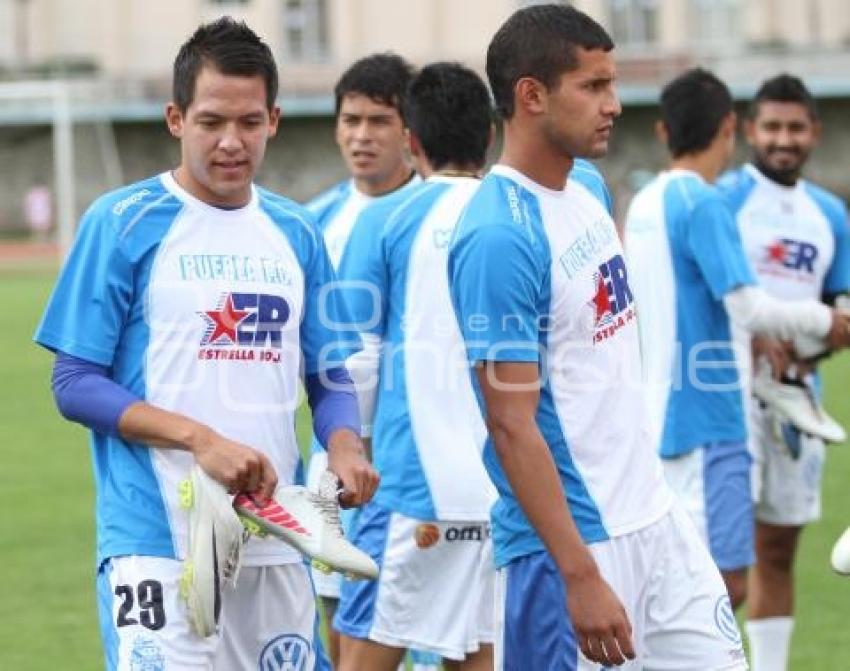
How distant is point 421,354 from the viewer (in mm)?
6426

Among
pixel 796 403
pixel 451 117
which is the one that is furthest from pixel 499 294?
pixel 796 403

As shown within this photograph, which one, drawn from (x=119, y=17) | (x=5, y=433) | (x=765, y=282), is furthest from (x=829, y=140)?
(x=765, y=282)

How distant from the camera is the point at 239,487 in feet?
15.0

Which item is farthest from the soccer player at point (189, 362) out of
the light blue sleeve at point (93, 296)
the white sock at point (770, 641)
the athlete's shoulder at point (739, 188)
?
the athlete's shoulder at point (739, 188)

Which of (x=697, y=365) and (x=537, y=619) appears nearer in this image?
(x=537, y=619)

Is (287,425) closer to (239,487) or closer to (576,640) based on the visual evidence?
(239,487)

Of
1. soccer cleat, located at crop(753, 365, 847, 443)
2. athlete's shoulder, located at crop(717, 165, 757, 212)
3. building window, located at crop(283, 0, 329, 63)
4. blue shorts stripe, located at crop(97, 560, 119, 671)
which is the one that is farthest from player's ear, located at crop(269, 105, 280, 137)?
building window, located at crop(283, 0, 329, 63)

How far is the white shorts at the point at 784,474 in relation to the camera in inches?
317

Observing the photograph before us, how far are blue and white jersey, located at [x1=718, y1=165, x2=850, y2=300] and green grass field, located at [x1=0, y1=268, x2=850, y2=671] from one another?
1.50 m

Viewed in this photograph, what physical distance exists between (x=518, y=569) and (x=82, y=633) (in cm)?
417

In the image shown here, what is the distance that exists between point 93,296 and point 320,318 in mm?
601

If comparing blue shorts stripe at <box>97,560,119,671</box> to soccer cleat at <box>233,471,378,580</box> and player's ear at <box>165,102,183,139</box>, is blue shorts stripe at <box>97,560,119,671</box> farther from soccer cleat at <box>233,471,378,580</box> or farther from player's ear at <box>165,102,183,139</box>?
player's ear at <box>165,102,183,139</box>

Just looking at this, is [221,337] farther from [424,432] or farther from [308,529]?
[424,432]

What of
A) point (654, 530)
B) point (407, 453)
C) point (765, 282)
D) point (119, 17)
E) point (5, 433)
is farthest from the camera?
point (119, 17)
